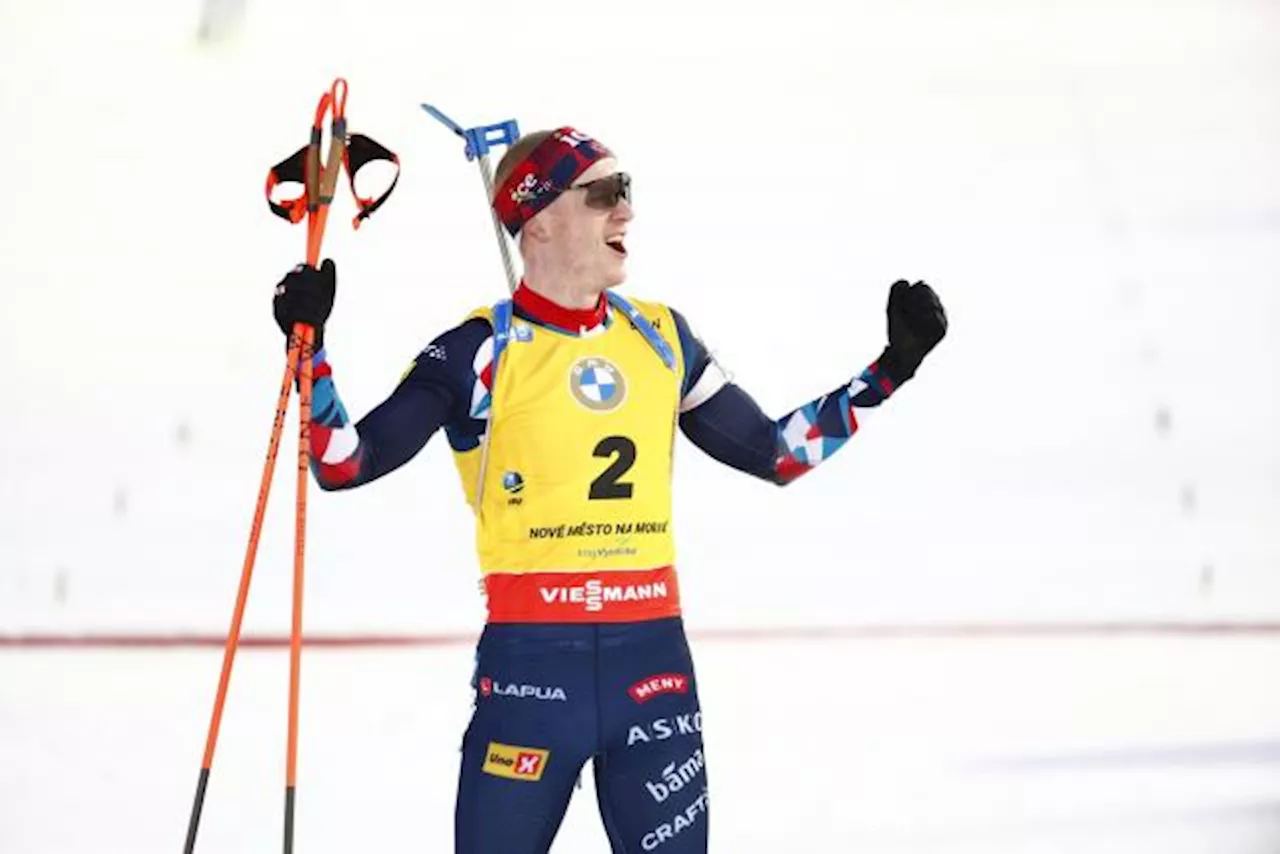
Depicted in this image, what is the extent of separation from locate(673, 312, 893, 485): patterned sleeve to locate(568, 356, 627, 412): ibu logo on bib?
0.62ft

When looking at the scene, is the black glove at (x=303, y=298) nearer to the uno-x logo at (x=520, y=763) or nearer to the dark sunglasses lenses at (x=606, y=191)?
the dark sunglasses lenses at (x=606, y=191)

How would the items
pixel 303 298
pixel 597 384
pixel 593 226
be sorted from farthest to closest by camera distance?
pixel 593 226 < pixel 597 384 < pixel 303 298

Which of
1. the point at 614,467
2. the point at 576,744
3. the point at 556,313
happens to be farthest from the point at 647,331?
the point at 576,744

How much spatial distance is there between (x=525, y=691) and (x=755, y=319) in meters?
4.76

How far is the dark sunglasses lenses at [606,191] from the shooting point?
119 inches

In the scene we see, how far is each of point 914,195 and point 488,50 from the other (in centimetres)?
165

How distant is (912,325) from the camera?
3006 millimetres

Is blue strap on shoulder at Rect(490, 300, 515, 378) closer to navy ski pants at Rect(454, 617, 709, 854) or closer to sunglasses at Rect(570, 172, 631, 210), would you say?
sunglasses at Rect(570, 172, 631, 210)

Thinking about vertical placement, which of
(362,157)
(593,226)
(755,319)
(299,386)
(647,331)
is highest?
(755,319)

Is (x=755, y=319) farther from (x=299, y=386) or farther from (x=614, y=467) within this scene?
(x=299, y=386)

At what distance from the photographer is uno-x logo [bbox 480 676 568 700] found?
2793 millimetres

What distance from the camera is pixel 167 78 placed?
7.32 metres

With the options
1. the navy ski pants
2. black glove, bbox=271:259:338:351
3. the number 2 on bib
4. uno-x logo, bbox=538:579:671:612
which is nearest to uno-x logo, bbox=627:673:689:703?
the navy ski pants

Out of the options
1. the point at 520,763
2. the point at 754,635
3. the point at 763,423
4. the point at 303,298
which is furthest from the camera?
the point at 754,635
